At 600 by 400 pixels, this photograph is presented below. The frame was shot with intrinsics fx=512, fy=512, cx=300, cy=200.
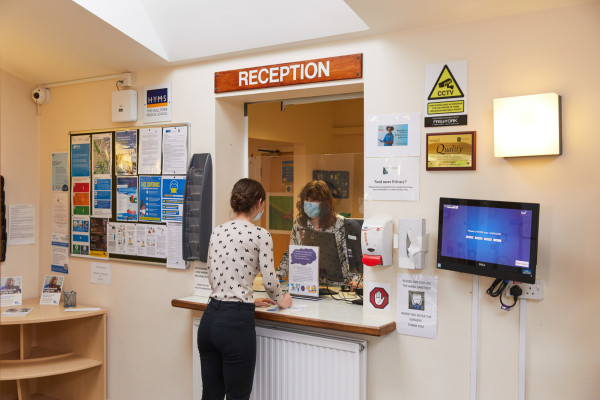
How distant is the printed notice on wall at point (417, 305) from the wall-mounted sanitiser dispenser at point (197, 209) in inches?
52.8

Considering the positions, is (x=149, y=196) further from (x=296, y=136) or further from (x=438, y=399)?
(x=438, y=399)

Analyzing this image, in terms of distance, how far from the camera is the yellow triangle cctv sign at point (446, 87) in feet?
8.27

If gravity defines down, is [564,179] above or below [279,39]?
below

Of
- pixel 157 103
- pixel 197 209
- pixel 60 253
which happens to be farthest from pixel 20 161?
pixel 197 209

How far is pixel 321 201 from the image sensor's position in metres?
3.50

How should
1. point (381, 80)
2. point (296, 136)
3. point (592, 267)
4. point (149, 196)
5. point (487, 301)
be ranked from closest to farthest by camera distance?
point (592, 267), point (487, 301), point (381, 80), point (149, 196), point (296, 136)

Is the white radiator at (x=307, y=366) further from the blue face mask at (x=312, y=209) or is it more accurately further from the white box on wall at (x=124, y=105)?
the white box on wall at (x=124, y=105)

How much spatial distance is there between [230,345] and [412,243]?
1.05 meters

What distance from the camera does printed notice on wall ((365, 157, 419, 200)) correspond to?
2648mm

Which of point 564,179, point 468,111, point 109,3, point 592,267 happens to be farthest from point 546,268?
point 109,3

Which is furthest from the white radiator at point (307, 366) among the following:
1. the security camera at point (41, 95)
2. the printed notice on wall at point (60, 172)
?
the security camera at point (41, 95)

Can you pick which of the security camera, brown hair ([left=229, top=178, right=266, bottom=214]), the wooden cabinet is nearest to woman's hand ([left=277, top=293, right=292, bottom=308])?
brown hair ([left=229, top=178, right=266, bottom=214])

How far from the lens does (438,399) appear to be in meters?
2.57

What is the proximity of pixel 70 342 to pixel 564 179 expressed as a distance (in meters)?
3.71
